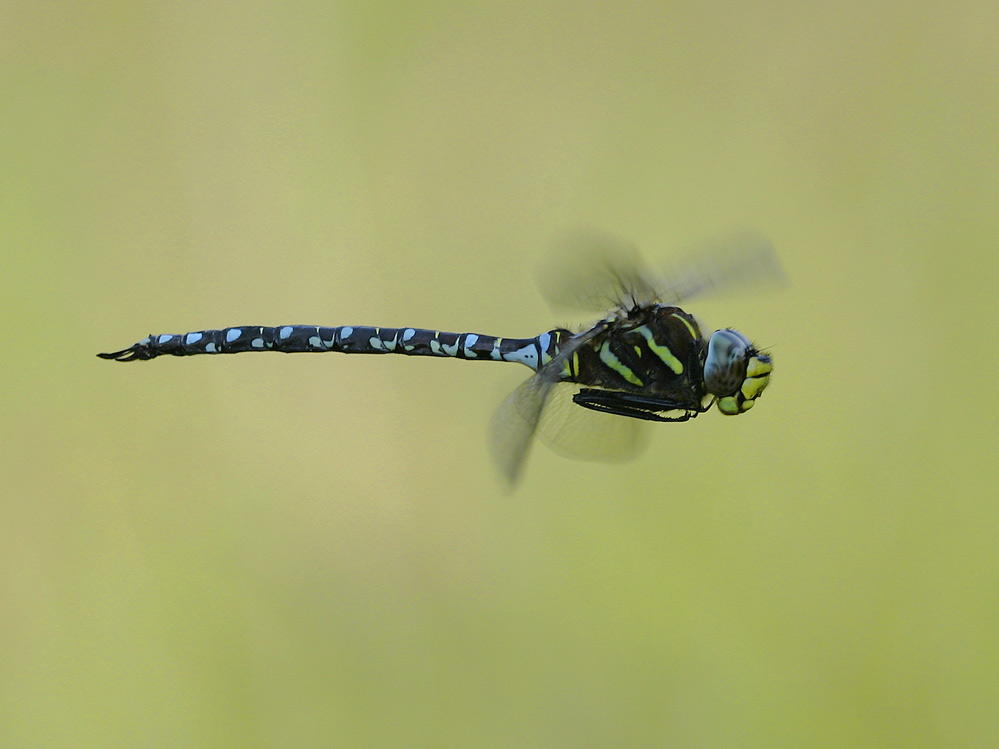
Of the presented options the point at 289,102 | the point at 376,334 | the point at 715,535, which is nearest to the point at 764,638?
the point at 715,535

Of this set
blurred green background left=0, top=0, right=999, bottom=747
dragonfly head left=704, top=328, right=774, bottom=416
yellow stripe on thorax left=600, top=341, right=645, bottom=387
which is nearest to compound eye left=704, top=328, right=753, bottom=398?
dragonfly head left=704, top=328, right=774, bottom=416

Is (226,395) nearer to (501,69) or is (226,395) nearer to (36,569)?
(36,569)

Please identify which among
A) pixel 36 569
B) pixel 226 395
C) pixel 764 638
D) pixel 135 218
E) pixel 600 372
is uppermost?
pixel 135 218

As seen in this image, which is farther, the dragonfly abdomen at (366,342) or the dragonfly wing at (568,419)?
the dragonfly abdomen at (366,342)

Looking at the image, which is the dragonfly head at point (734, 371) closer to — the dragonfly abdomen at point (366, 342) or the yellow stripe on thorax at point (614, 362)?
the yellow stripe on thorax at point (614, 362)

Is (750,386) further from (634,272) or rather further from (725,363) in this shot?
(634,272)

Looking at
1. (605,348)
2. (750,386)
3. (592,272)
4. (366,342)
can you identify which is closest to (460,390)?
(366,342)

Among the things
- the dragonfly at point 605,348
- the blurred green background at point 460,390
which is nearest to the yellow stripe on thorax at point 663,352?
the dragonfly at point 605,348
